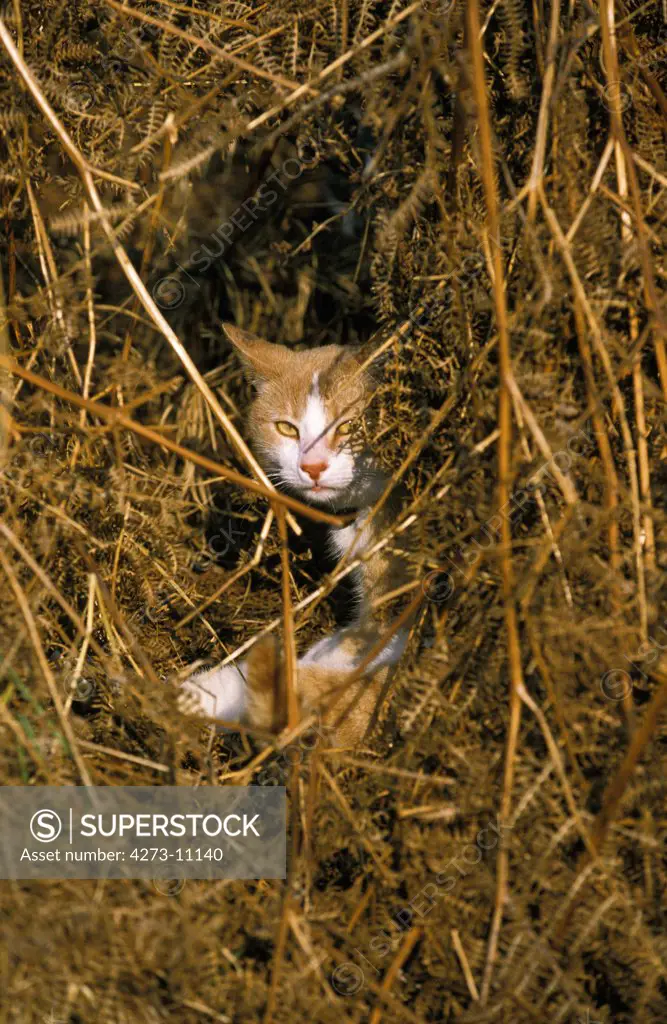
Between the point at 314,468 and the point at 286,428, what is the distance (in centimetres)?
31

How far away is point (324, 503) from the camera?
2.61m

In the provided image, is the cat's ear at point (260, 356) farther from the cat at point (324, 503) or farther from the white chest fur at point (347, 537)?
the white chest fur at point (347, 537)

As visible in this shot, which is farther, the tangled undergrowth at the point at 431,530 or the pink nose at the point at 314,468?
the pink nose at the point at 314,468

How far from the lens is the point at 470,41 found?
5.02 ft

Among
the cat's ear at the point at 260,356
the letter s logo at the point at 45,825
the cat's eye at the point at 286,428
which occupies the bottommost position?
the letter s logo at the point at 45,825

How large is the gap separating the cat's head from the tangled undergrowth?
25cm

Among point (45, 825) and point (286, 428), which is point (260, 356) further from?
point (45, 825)

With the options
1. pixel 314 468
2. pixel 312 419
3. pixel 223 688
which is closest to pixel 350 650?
pixel 223 688

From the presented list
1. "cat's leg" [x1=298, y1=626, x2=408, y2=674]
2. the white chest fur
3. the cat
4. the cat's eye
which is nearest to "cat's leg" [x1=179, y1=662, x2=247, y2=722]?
the cat

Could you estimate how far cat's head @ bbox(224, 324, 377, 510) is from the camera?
2385mm

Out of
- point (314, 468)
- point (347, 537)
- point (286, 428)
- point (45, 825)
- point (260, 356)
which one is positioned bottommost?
point (45, 825)

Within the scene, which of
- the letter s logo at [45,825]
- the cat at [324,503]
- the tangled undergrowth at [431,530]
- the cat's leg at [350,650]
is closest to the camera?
the tangled undergrowth at [431,530]

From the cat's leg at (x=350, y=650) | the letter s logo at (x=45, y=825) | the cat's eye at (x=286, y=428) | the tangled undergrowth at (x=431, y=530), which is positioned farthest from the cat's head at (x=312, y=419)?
the letter s logo at (x=45, y=825)

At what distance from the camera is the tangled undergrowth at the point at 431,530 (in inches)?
58.1
